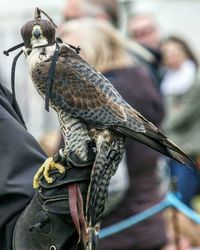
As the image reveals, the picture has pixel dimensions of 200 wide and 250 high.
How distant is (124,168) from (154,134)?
6.78ft

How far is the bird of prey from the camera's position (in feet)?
10.6

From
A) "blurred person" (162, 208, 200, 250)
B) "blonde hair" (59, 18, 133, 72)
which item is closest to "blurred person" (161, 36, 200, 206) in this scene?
"blurred person" (162, 208, 200, 250)

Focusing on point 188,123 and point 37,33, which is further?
point 188,123

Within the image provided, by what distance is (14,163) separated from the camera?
3594 millimetres

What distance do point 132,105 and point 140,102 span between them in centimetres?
8

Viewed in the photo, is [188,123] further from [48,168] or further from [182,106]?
[48,168]

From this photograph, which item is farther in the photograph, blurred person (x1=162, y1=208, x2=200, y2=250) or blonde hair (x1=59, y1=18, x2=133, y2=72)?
blurred person (x1=162, y1=208, x2=200, y2=250)

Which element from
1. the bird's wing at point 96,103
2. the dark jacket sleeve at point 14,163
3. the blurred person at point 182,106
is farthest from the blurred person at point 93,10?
the bird's wing at point 96,103

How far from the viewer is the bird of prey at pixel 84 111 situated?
324cm

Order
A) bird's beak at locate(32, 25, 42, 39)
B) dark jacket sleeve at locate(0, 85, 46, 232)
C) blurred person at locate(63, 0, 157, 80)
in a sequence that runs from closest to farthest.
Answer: bird's beak at locate(32, 25, 42, 39), dark jacket sleeve at locate(0, 85, 46, 232), blurred person at locate(63, 0, 157, 80)

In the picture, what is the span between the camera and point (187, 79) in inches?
390

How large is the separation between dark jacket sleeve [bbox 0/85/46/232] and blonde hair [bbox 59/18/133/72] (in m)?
1.91

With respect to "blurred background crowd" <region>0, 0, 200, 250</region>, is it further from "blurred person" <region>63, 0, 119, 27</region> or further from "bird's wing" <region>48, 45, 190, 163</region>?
"bird's wing" <region>48, 45, 190, 163</region>

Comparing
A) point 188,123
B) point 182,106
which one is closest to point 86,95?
point 188,123
